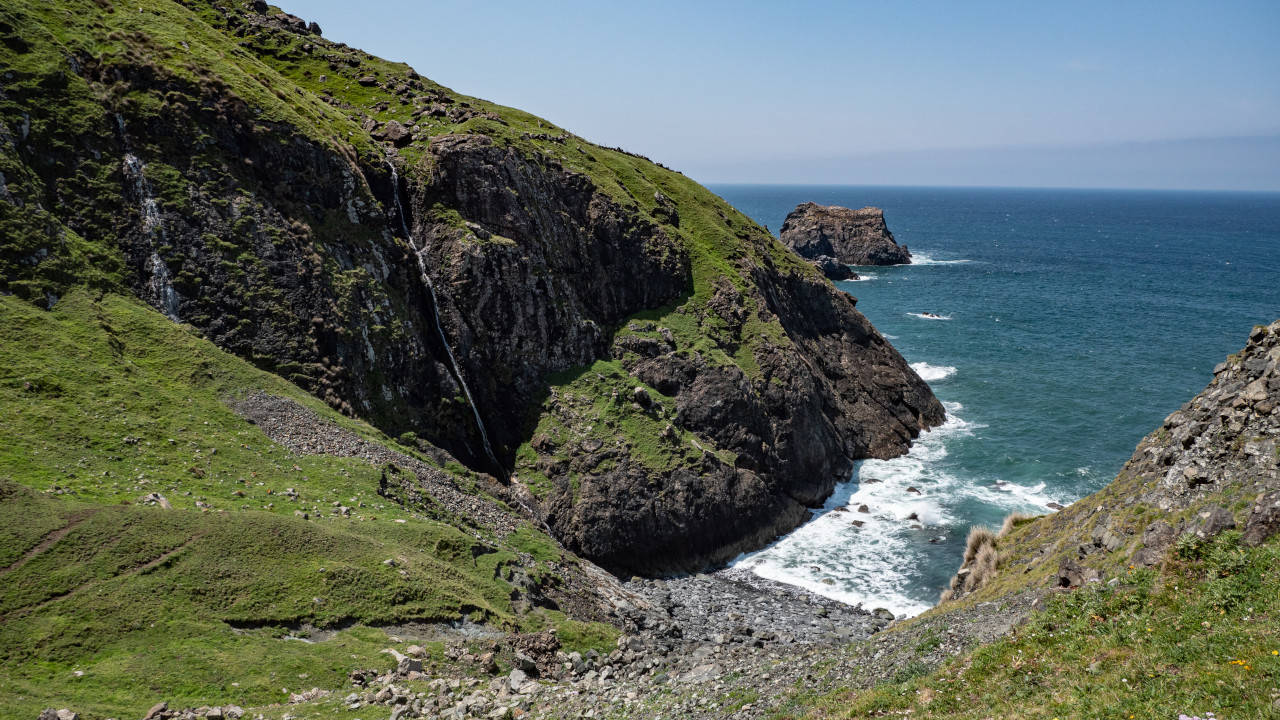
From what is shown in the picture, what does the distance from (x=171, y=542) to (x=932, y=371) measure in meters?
85.4

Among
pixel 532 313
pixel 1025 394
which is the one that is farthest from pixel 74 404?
pixel 1025 394

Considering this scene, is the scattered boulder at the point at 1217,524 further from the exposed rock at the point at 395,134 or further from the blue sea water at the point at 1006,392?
the exposed rock at the point at 395,134

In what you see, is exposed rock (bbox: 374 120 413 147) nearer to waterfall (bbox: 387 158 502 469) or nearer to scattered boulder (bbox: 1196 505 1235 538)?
waterfall (bbox: 387 158 502 469)

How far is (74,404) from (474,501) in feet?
67.2

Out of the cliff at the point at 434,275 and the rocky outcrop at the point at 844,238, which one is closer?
the cliff at the point at 434,275

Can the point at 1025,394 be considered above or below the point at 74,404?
below

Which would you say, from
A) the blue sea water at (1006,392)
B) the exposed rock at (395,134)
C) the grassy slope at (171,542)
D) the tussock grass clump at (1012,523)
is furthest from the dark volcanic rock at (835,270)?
the grassy slope at (171,542)

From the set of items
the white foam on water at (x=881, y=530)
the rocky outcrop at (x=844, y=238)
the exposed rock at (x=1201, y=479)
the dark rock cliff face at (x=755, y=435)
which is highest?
the rocky outcrop at (x=844, y=238)

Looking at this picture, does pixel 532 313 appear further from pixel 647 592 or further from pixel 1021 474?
pixel 1021 474

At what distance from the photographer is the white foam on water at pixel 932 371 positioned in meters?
86.7

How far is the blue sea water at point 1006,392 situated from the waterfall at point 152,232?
4230cm

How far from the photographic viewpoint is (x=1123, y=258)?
18850cm

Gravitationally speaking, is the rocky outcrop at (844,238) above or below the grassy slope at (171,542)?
above

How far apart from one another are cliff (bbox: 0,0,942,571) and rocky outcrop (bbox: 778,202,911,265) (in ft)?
349
